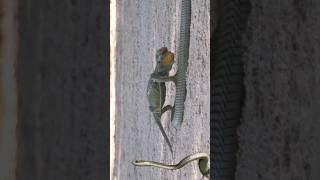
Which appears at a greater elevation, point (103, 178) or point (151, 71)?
point (151, 71)

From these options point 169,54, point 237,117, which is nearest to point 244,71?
point 237,117

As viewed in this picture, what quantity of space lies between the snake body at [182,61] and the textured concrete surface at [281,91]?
168mm

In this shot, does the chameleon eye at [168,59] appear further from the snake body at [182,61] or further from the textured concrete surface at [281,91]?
the textured concrete surface at [281,91]

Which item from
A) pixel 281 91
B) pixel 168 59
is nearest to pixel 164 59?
pixel 168 59

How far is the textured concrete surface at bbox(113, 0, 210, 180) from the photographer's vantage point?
583 millimetres

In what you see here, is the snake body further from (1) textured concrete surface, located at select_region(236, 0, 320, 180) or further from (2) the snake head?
(1) textured concrete surface, located at select_region(236, 0, 320, 180)

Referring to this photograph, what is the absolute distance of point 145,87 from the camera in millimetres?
684

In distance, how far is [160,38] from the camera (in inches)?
26.2

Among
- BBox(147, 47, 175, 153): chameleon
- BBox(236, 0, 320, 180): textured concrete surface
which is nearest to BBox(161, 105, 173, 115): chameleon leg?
BBox(147, 47, 175, 153): chameleon

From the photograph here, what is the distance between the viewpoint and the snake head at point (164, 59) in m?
0.63

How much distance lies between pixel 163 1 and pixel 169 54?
60 mm

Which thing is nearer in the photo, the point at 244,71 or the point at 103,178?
the point at 244,71

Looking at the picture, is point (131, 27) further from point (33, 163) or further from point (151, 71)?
point (33, 163)

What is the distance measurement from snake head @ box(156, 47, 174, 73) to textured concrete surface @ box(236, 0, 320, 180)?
0.21 metres
